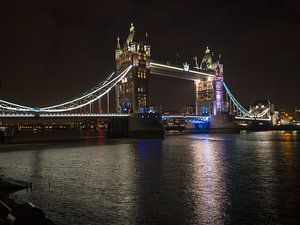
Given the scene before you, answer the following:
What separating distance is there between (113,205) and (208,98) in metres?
86.3

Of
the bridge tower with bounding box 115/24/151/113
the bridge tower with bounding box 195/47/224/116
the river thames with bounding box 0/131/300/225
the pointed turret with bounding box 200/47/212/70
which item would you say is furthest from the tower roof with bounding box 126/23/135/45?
the river thames with bounding box 0/131/300/225

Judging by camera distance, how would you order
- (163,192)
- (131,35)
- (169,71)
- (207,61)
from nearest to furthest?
(163,192) < (131,35) < (169,71) < (207,61)

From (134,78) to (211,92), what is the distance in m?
34.2

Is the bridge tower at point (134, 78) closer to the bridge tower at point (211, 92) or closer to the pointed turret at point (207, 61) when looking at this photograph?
the bridge tower at point (211, 92)

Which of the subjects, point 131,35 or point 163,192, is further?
point 131,35

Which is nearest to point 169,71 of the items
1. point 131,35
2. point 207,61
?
point 131,35

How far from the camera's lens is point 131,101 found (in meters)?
68.7

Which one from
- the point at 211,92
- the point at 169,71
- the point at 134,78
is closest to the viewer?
the point at 134,78

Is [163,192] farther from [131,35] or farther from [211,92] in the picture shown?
[211,92]

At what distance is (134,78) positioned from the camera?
68062 millimetres

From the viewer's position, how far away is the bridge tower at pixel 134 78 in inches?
2685

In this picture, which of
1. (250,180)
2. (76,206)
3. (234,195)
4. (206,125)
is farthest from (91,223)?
(206,125)

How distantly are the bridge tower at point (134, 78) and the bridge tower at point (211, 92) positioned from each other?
2838cm

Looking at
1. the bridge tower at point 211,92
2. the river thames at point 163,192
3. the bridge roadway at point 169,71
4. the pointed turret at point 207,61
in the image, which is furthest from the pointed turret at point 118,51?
the river thames at point 163,192
